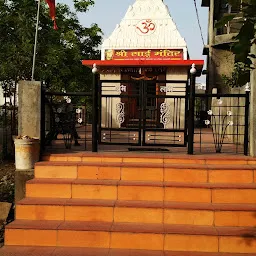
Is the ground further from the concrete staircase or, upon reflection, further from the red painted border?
the red painted border

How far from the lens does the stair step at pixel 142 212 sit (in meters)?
4.64

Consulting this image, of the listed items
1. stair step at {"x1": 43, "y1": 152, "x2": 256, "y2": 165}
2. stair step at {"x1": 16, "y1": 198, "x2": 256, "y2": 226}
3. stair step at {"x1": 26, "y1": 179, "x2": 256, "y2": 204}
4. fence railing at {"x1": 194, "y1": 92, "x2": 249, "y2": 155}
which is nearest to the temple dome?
fence railing at {"x1": 194, "y1": 92, "x2": 249, "y2": 155}

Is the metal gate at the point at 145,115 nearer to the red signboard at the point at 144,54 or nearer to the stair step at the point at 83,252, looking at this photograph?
the red signboard at the point at 144,54

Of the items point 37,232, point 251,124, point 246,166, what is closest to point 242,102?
point 251,124

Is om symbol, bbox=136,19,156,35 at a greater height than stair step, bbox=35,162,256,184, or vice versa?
om symbol, bbox=136,19,156,35

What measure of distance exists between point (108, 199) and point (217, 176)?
186 centimetres

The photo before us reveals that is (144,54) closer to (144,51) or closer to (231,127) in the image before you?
(144,51)

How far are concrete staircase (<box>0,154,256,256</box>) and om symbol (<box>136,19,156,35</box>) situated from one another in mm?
9531

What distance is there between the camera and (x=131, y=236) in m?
4.37

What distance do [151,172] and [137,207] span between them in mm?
826

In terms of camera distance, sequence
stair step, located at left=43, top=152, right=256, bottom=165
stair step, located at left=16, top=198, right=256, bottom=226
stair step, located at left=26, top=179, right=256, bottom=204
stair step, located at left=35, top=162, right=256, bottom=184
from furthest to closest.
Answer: stair step, located at left=43, top=152, right=256, bottom=165 → stair step, located at left=35, top=162, right=256, bottom=184 → stair step, located at left=26, top=179, right=256, bottom=204 → stair step, located at left=16, top=198, right=256, bottom=226

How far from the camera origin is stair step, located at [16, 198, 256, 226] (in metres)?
4.64

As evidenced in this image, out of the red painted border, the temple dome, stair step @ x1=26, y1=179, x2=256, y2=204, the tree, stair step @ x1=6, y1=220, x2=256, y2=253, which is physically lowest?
stair step @ x1=6, y1=220, x2=256, y2=253

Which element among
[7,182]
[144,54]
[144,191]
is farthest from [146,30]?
[144,191]
